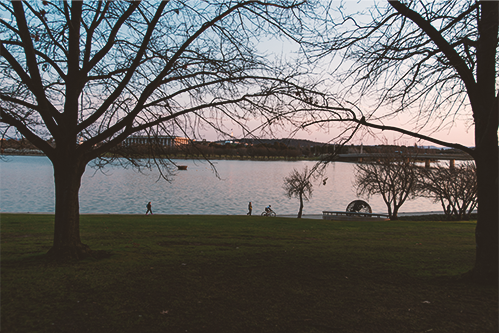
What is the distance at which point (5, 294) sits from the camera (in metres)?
4.55

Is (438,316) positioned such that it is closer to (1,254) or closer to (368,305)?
(368,305)

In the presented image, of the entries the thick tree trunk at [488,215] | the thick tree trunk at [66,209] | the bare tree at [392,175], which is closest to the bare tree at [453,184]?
the bare tree at [392,175]

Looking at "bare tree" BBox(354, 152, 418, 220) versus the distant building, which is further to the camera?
"bare tree" BBox(354, 152, 418, 220)

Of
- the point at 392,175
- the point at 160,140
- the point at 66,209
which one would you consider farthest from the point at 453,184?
the point at 66,209

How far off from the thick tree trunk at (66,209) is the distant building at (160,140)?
165cm

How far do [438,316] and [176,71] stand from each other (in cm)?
→ 616

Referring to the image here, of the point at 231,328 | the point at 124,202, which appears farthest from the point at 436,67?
the point at 124,202

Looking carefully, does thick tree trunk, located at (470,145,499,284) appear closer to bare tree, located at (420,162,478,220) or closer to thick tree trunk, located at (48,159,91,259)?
thick tree trunk, located at (48,159,91,259)

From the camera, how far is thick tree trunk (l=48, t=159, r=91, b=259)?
6387mm

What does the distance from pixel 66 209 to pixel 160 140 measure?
2396 millimetres

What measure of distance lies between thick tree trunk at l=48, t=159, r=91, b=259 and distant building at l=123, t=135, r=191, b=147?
1.65 meters

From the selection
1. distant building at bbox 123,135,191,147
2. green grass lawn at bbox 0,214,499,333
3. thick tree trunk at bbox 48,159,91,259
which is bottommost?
green grass lawn at bbox 0,214,499,333

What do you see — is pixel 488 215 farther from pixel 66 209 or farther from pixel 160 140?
pixel 66 209

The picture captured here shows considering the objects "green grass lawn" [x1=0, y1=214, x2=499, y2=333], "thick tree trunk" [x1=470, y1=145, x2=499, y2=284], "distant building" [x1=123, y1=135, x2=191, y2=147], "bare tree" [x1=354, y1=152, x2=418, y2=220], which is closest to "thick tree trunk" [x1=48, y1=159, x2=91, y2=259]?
"green grass lawn" [x1=0, y1=214, x2=499, y2=333]
